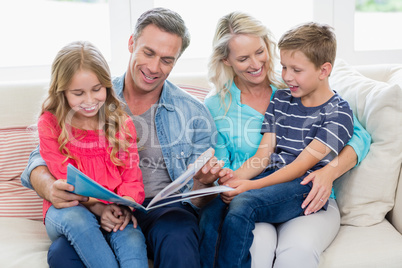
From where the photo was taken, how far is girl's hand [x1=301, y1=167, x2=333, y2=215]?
1.77m

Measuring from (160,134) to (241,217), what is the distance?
0.50 meters

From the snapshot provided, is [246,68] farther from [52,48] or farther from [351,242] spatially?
[52,48]

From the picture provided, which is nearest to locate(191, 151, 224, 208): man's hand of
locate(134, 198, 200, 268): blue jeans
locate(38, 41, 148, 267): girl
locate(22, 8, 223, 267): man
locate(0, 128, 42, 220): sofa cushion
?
locate(22, 8, 223, 267): man

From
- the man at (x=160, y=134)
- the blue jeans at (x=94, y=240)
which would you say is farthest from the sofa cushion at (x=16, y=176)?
the blue jeans at (x=94, y=240)

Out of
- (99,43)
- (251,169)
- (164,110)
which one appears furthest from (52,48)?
(251,169)

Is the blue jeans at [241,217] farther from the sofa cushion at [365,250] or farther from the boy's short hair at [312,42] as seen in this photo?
the boy's short hair at [312,42]

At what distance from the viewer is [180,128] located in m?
1.94

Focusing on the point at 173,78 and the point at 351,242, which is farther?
the point at 173,78

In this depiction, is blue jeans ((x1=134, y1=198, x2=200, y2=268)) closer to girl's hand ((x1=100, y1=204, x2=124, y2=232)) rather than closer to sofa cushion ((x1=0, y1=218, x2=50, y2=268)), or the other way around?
girl's hand ((x1=100, y1=204, x2=124, y2=232))

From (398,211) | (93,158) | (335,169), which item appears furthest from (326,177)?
(93,158)

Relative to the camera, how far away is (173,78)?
2.28 metres

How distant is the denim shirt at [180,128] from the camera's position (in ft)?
6.25

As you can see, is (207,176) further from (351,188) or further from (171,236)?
(351,188)

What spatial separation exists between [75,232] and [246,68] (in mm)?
945
